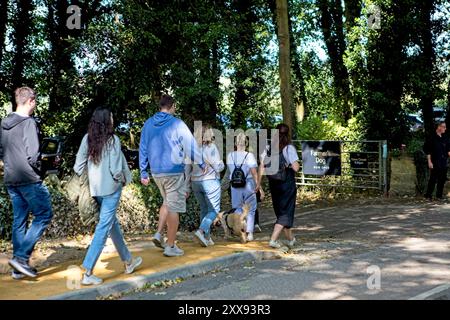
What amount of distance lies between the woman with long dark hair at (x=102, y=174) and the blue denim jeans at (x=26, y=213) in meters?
0.52

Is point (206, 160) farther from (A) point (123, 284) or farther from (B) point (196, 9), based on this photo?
(B) point (196, 9)

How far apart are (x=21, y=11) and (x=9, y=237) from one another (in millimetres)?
20182

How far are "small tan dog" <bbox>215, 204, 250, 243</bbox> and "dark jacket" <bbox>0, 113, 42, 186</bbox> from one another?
3.53m

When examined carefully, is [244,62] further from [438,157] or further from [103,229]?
[103,229]

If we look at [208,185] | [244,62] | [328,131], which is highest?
[244,62]

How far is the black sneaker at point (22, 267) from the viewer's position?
22.9ft

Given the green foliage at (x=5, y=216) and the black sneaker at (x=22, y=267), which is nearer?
the black sneaker at (x=22, y=267)

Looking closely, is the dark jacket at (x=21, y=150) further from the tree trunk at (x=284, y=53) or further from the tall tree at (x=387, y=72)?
the tall tree at (x=387, y=72)

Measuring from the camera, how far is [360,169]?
683 inches

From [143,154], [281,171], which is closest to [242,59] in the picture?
[281,171]

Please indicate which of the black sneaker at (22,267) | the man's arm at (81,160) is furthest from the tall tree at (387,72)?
the black sneaker at (22,267)

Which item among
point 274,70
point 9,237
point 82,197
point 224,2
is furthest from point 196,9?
point 82,197

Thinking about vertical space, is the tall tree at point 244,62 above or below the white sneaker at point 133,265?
above

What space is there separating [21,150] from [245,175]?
395 cm
